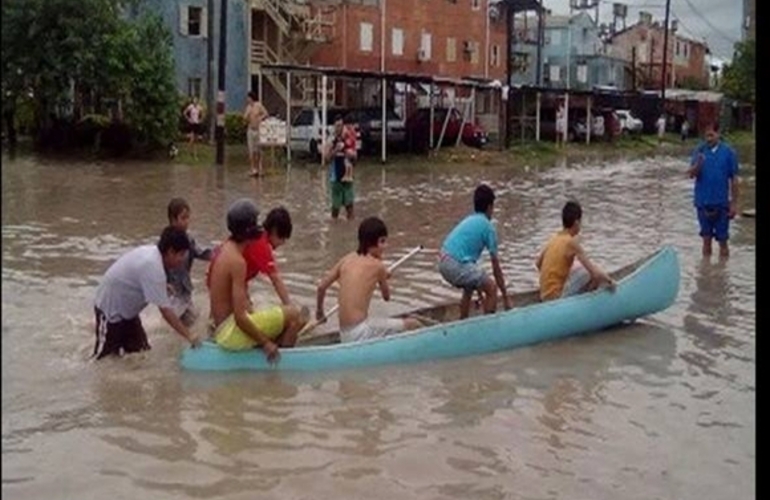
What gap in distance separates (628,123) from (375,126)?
25831 mm

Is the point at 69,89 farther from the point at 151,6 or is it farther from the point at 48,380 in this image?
the point at 48,380

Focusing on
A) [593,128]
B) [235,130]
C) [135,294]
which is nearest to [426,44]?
[593,128]

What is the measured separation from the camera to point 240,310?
25.1 feet

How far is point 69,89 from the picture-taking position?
29.4 metres

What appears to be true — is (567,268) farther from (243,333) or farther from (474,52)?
(474,52)

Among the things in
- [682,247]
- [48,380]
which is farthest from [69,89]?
[48,380]

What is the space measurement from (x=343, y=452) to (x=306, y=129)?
2719 cm

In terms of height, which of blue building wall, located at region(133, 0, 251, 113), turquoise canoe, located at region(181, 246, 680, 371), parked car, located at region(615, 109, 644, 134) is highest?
blue building wall, located at region(133, 0, 251, 113)

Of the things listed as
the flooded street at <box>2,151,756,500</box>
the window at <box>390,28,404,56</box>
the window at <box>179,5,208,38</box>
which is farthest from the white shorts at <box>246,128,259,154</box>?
the window at <box>390,28,404,56</box>

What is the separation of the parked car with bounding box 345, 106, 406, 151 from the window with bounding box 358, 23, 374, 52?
11800mm

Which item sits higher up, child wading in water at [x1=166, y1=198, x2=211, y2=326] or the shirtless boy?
the shirtless boy

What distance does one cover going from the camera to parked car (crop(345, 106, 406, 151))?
114ft

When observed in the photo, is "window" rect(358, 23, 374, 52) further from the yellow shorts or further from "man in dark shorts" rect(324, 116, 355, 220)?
the yellow shorts

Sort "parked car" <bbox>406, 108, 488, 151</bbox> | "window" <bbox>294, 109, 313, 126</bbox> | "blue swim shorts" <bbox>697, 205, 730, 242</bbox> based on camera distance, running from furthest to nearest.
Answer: "parked car" <bbox>406, 108, 488, 151</bbox>, "window" <bbox>294, 109, 313, 126</bbox>, "blue swim shorts" <bbox>697, 205, 730, 242</bbox>
